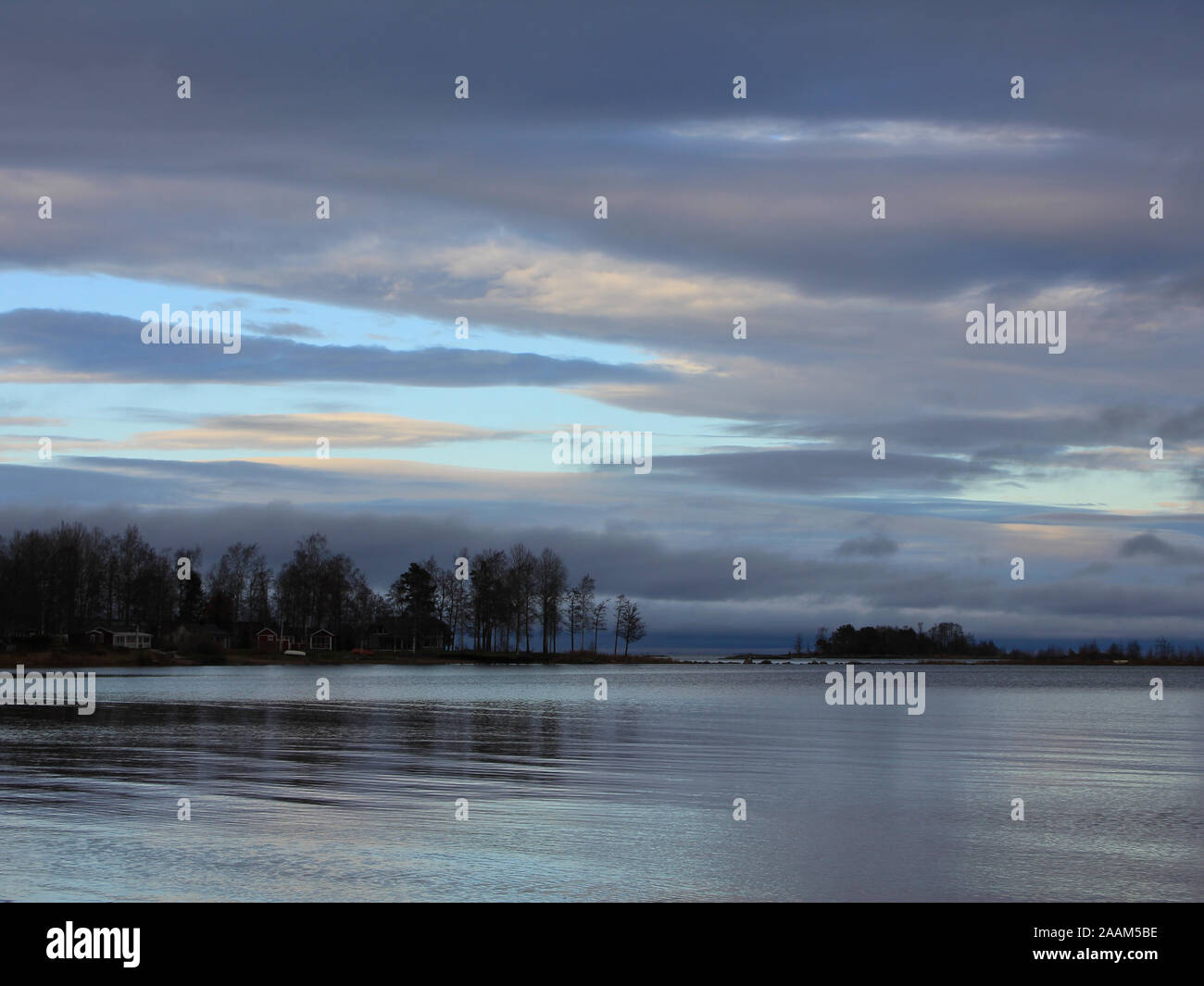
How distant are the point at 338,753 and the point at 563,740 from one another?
9308 millimetres

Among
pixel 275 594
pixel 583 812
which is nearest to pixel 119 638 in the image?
pixel 275 594

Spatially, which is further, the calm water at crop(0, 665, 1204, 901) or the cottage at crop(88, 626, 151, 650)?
the cottage at crop(88, 626, 151, 650)

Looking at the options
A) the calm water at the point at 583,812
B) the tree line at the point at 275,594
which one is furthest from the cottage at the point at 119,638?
the calm water at the point at 583,812

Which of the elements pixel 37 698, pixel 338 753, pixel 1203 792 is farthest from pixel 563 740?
pixel 37 698

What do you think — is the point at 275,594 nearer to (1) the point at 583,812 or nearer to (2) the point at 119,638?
(2) the point at 119,638

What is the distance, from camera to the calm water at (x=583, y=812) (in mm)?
17688

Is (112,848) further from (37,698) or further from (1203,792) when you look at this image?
(37,698)

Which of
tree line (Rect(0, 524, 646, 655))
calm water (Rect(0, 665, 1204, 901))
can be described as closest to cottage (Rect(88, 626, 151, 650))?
tree line (Rect(0, 524, 646, 655))

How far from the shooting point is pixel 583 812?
936 inches

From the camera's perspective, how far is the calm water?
17688 millimetres

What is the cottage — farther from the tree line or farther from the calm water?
the calm water

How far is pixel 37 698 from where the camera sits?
220ft

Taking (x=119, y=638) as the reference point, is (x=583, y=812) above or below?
above
